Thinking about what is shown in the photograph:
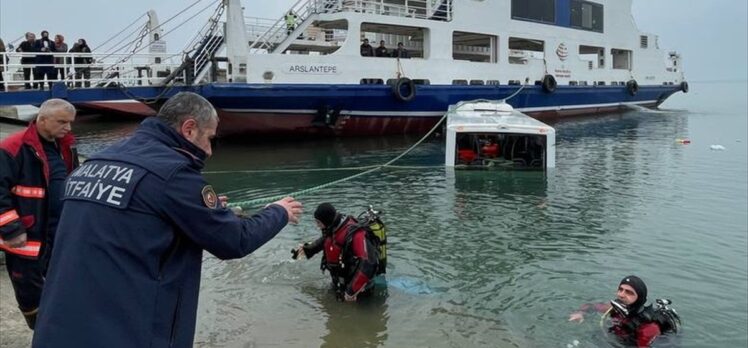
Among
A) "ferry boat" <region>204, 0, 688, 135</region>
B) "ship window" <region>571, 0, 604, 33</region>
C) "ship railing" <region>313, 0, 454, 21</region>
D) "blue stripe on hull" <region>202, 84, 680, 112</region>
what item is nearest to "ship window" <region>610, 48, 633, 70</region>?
"ferry boat" <region>204, 0, 688, 135</region>

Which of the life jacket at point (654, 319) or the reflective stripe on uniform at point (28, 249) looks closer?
the reflective stripe on uniform at point (28, 249)

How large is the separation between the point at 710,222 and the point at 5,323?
363 inches

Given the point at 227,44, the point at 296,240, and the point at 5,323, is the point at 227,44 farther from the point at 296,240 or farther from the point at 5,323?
the point at 5,323

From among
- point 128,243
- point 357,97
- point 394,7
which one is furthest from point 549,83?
point 128,243

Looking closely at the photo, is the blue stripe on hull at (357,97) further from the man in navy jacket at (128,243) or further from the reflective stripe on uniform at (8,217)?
the man in navy jacket at (128,243)

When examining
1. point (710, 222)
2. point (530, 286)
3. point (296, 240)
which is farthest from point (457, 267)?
point (710, 222)

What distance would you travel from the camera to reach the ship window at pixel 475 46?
73.9 ft

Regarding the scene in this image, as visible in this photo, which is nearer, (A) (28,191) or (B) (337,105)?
(A) (28,191)

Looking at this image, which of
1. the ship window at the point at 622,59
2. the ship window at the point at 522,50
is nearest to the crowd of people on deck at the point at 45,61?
the ship window at the point at 522,50

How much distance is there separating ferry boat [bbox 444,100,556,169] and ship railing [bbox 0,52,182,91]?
7.56m

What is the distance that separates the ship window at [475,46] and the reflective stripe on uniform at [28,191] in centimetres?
1961

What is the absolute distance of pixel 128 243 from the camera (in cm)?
200

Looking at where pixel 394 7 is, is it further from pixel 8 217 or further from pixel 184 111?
pixel 184 111

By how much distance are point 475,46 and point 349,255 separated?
77.3 feet
